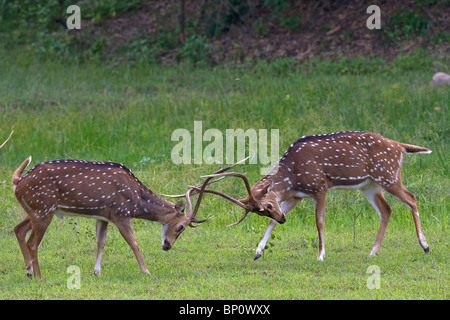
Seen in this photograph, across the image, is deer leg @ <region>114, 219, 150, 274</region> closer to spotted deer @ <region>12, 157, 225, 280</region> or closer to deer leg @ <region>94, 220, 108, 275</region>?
spotted deer @ <region>12, 157, 225, 280</region>

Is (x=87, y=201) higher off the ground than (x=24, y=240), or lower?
higher

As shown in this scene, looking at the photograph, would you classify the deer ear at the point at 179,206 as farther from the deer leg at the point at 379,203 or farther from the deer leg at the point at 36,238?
the deer leg at the point at 379,203

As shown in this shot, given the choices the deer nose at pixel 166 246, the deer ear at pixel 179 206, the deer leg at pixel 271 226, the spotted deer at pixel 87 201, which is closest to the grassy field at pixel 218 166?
the deer leg at pixel 271 226

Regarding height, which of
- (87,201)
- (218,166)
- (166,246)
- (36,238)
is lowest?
(166,246)

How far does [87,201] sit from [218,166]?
4012 mm

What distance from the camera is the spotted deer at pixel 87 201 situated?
25.3 feet

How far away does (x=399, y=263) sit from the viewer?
814cm

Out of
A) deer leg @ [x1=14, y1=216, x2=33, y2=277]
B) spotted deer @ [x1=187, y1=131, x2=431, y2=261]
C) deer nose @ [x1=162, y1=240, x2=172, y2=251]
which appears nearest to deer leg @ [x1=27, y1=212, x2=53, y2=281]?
deer leg @ [x1=14, y1=216, x2=33, y2=277]

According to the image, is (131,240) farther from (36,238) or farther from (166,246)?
(36,238)

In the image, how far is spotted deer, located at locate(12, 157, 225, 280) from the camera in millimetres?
7727

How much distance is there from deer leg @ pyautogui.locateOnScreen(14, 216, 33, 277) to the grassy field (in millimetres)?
173

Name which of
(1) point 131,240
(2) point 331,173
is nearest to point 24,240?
(1) point 131,240

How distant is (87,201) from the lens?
7.86m
